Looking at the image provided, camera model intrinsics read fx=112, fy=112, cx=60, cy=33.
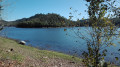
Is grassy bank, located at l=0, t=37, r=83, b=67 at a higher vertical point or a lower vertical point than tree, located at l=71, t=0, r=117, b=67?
lower

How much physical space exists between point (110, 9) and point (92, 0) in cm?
45

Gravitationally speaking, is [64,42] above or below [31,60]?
below

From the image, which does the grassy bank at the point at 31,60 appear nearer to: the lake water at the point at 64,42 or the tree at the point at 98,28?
the lake water at the point at 64,42

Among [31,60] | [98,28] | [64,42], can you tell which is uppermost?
[98,28]

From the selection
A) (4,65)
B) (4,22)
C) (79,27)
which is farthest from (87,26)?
(4,22)

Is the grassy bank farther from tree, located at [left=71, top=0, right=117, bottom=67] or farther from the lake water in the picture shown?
tree, located at [left=71, top=0, right=117, bottom=67]

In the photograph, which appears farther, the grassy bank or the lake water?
the grassy bank

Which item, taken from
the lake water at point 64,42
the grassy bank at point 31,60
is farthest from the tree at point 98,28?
the grassy bank at point 31,60

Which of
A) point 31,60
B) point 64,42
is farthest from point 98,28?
point 64,42

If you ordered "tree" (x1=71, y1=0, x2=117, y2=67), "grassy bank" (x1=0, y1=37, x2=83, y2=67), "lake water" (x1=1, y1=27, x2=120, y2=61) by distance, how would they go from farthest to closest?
"grassy bank" (x1=0, y1=37, x2=83, y2=67), "lake water" (x1=1, y1=27, x2=120, y2=61), "tree" (x1=71, y1=0, x2=117, y2=67)

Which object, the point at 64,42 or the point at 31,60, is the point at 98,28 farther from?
the point at 64,42

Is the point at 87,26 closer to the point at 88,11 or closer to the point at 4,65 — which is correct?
the point at 88,11

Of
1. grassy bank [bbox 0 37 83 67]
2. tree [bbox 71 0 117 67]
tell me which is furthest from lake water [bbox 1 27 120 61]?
grassy bank [bbox 0 37 83 67]

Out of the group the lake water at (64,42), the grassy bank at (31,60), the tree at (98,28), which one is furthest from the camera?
the grassy bank at (31,60)
